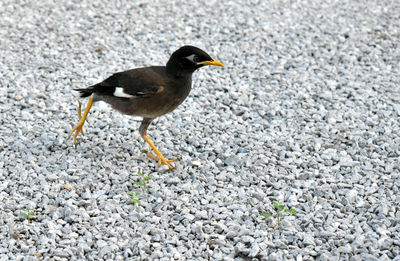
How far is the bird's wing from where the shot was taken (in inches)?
173

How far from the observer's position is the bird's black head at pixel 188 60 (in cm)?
439

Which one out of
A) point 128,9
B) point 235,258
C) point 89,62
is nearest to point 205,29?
point 128,9

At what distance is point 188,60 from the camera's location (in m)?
4.42

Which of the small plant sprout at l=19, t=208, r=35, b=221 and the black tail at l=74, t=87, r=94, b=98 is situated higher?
the black tail at l=74, t=87, r=94, b=98

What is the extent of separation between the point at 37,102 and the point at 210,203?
2.44 meters

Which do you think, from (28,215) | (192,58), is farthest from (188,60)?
(28,215)

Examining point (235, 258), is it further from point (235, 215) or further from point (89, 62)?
point (89, 62)

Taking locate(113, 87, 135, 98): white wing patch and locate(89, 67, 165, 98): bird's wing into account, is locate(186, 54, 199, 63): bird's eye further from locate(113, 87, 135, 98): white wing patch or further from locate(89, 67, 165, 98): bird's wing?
locate(113, 87, 135, 98): white wing patch

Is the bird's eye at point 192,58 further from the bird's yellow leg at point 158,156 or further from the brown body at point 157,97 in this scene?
the bird's yellow leg at point 158,156

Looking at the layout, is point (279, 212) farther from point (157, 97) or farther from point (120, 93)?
point (120, 93)

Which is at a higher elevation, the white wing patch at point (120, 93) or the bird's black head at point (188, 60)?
the bird's black head at point (188, 60)

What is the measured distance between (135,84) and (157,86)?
0.63 ft

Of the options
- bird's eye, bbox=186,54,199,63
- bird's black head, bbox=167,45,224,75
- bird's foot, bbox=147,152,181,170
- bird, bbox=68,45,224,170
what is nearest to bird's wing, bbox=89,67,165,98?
bird, bbox=68,45,224,170

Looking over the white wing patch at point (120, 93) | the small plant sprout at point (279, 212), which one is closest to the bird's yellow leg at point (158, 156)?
the white wing patch at point (120, 93)
